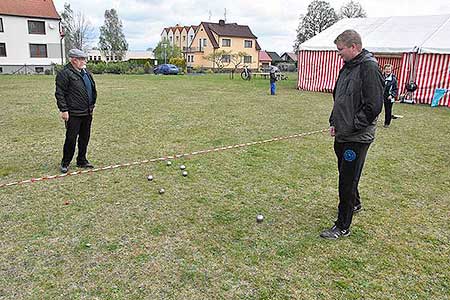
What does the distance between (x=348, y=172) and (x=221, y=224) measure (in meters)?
1.39

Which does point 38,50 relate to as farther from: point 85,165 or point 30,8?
point 85,165

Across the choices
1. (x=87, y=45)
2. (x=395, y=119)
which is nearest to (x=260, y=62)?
(x=87, y=45)

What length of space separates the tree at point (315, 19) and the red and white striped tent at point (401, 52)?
2318 cm

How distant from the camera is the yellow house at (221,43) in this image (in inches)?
2052

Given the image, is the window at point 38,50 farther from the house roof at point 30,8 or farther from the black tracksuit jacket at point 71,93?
the black tracksuit jacket at point 71,93

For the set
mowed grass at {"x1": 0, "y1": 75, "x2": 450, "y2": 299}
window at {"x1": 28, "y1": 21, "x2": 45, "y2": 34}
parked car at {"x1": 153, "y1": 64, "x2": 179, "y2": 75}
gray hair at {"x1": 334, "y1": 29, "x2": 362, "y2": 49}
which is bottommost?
mowed grass at {"x1": 0, "y1": 75, "x2": 450, "y2": 299}

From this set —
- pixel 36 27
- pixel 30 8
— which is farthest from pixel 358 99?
pixel 30 8

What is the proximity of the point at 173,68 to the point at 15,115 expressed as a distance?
2773 centimetres

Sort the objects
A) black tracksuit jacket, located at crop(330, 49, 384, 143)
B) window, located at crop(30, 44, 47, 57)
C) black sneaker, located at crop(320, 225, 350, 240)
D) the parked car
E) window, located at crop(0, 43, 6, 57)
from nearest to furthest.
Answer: black tracksuit jacket, located at crop(330, 49, 384, 143), black sneaker, located at crop(320, 225, 350, 240), window, located at crop(0, 43, 6, 57), the parked car, window, located at crop(30, 44, 47, 57)

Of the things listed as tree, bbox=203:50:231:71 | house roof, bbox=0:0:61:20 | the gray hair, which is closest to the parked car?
tree, bbox=203:50:231:71

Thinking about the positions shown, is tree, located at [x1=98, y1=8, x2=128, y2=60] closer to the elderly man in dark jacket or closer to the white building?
the white building

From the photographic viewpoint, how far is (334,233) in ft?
12.2

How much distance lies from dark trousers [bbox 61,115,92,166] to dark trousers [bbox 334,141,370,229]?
364 cm

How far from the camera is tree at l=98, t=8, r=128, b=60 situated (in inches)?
2355
